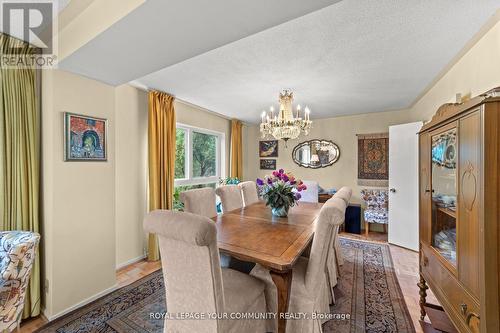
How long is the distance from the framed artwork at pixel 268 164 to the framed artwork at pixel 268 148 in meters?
0.15

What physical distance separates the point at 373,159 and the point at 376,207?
97 centimetres

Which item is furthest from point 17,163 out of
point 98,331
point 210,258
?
point 210,258

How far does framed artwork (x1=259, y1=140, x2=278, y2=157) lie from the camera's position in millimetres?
5457

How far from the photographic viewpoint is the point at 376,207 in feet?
13.5

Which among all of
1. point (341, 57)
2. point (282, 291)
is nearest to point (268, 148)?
point (341, 57)

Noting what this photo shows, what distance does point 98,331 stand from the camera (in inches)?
67.0

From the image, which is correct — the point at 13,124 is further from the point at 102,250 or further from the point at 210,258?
the point at 210,258

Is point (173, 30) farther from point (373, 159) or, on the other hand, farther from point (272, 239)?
point (373, 159)

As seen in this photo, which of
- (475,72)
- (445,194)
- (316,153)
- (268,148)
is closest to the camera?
(445,194)

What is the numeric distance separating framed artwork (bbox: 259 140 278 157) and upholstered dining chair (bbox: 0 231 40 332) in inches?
180

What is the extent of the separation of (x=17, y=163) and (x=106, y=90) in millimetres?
981

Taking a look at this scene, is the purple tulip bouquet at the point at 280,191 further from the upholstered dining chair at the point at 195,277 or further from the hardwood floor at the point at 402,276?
the hardwood floor at the point at 402,276

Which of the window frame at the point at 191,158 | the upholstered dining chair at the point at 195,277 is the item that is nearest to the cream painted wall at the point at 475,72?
the upholstered dining chair at the point at 195,277

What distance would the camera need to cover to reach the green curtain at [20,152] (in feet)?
5.72
